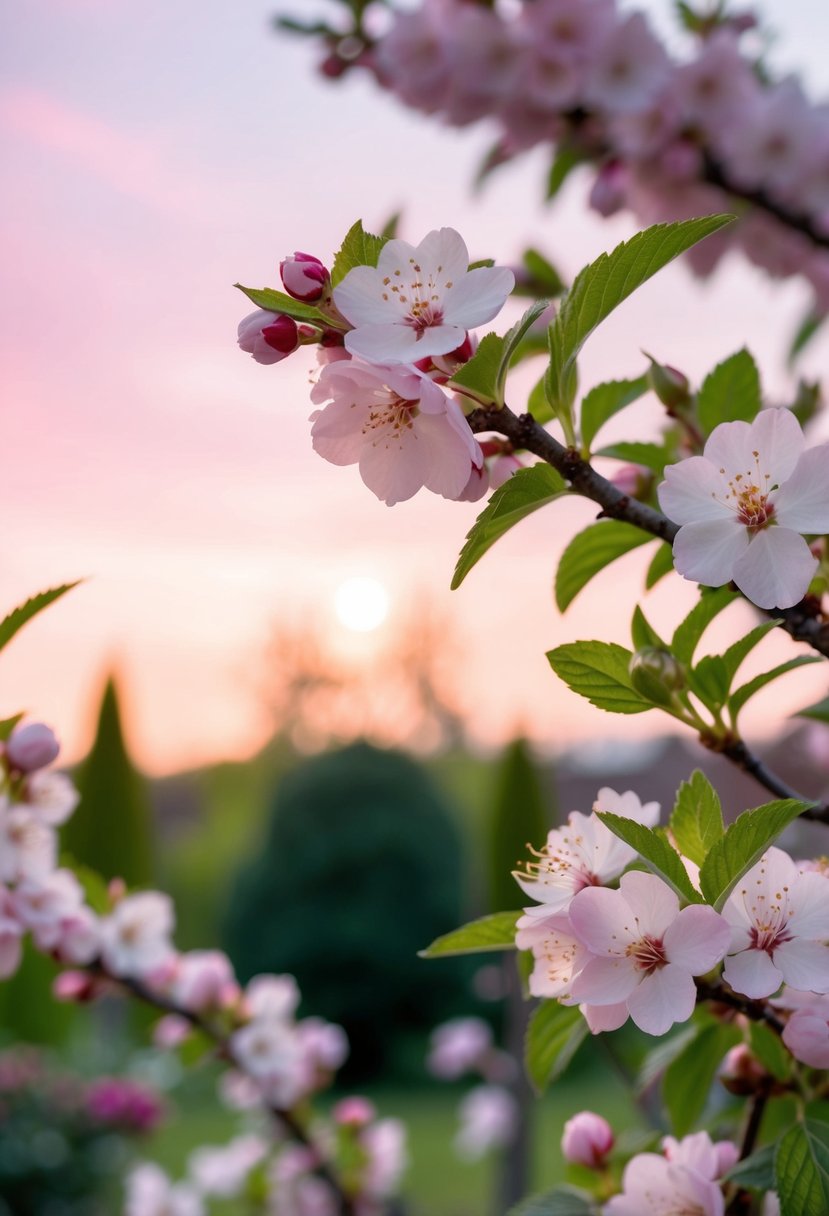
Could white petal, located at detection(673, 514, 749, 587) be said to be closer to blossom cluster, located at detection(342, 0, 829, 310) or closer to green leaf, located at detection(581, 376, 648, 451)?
green leaf, located at detection(581, 376, 648, 451)

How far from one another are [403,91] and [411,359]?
124cm

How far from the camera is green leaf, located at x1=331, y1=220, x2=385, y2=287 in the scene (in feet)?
1.89

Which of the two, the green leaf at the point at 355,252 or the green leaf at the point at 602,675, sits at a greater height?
the green leaf at the point at 355,252

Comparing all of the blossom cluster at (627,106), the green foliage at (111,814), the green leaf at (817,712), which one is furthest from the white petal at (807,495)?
the green foliage at (111,814)

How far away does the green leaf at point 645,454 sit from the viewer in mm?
761

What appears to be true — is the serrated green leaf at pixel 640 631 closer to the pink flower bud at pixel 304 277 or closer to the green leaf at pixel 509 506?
the green leaf at pixel 509 506

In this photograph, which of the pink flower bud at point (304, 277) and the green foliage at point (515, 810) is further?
the green foliage at point (515, 810)

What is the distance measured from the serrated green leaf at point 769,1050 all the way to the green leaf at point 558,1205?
15cm

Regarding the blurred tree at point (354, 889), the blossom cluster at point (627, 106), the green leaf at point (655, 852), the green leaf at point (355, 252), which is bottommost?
the blurred tree at point (354, 889)

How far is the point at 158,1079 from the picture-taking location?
363 inches

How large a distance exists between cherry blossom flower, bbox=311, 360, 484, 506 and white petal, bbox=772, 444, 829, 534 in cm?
15

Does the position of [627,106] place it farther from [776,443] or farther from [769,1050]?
[769,1050]

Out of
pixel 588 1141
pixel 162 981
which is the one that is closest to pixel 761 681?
pixel 588 1141

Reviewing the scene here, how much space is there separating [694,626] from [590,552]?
96mm
